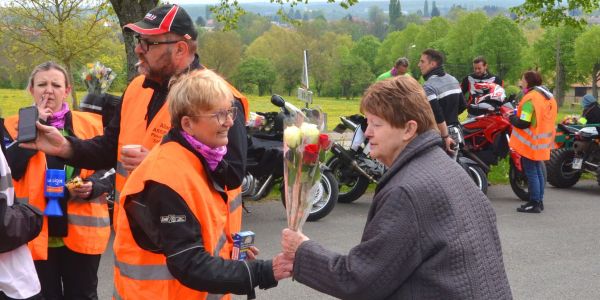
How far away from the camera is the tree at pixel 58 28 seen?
18453 mm

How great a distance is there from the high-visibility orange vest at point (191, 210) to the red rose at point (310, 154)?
366 mm

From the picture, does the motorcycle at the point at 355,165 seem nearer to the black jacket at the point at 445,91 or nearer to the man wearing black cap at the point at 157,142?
the black jacket at the point at 445,91

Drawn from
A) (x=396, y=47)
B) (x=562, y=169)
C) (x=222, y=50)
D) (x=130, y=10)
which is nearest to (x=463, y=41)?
(x=396, y=47)

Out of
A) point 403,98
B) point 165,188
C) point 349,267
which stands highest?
point 403,98

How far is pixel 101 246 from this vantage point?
4.27 metres

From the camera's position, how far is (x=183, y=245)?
100 inches

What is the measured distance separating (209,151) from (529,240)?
598 cm

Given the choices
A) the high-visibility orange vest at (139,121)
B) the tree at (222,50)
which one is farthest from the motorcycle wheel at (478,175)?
the tree at (222,50)

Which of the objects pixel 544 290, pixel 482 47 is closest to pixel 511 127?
pixel 544 290

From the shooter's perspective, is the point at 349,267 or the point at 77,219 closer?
the point at 349,267

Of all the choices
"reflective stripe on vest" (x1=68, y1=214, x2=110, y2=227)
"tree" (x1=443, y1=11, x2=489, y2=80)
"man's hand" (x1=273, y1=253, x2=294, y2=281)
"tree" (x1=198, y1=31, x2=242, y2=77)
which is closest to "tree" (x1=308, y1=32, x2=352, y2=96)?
"tree" (x1=198, y1=31, x2=242, y2=77)

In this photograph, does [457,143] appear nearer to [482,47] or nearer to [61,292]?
[61,292]

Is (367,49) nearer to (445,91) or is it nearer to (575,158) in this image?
(575,158)

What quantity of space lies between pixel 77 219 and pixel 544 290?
3.91 m
